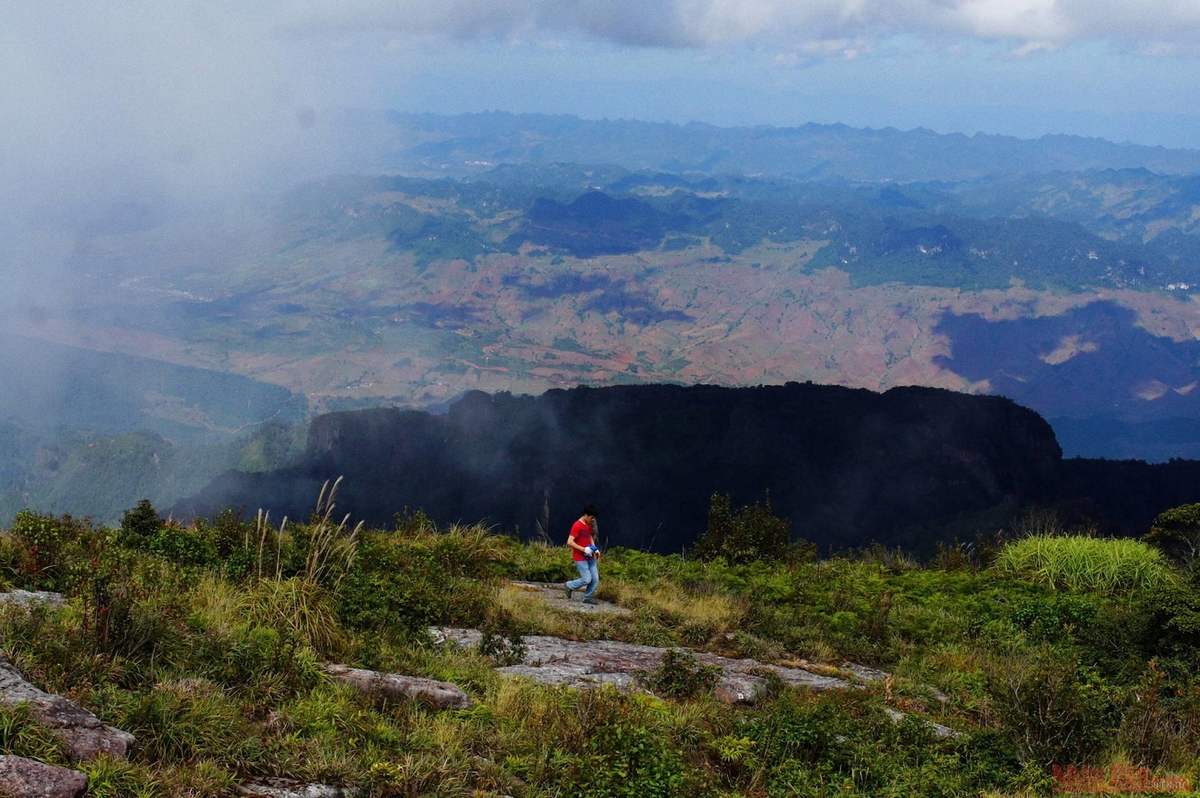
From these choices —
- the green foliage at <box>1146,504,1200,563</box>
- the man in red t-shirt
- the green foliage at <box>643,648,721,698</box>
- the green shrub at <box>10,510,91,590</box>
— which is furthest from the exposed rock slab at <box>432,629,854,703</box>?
the green foliage at <box>1146,504,1200,563</box>

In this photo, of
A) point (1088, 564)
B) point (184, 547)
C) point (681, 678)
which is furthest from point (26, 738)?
point (1088, 564)

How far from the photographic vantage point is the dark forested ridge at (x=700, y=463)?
341 feet

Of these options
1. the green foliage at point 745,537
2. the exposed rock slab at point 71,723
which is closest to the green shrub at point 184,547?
the exposed rock slab at point 71,723

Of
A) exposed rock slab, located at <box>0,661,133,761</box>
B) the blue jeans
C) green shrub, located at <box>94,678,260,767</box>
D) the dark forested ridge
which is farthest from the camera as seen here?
the dark forested ridge

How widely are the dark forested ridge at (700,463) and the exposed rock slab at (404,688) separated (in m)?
85.2

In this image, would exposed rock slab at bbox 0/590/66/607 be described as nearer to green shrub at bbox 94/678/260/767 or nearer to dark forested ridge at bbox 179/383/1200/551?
green shrub at bbox 94/678/260/767

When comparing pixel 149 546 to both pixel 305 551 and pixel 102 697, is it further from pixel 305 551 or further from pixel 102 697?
pixel 102 697

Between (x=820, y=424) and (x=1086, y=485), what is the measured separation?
31547 millimetres

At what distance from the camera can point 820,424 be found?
407ft

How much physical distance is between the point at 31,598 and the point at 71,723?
11.2 feet

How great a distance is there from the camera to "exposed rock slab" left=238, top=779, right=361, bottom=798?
21.7ft

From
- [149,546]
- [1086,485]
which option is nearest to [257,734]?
[149,546]

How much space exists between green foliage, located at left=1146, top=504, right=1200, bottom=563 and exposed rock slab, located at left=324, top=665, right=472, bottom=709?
46.8 ft

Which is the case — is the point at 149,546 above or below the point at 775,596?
above
